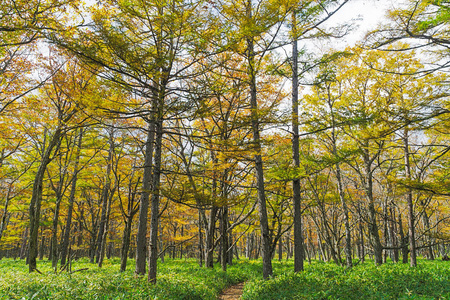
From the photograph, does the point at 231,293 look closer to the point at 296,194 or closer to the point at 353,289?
the point at 296,194

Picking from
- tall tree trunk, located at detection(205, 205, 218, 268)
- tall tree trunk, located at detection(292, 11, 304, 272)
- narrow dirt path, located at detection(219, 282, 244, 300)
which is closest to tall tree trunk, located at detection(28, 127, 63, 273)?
tall tree trunk, located at detection(205, 205, 218, 268)

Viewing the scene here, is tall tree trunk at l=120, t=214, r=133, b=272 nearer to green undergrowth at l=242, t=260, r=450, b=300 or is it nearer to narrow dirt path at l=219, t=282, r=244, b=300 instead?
narrow dirt path at l=219, t=282, r=244, b=300

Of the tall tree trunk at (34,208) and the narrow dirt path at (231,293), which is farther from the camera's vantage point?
the tall tree trunk at (34,208)

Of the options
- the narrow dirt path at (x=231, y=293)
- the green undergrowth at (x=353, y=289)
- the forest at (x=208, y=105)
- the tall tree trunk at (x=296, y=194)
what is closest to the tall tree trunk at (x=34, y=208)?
the forest at (x=208, y=105)

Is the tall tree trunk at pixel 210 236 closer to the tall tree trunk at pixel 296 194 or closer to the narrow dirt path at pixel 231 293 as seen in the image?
→ the narrow dirt path at pixel 231 293

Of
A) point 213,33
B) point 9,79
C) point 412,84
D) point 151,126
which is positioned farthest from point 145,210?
point 412,84

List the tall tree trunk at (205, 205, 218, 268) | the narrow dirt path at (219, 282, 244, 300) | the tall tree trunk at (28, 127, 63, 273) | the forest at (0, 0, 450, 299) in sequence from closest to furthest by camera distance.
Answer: the forest at (0, 0, 450, 299) → the narrow dirt path at (219, 282, 244, 300) → the tall tree trunk at (28, 127, 63, 273) → the tall tree trunk at (205, 205, 218, 268)

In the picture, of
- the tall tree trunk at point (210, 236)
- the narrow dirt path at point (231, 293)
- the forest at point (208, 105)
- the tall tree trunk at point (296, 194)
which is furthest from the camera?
the tall tree trunk at point (210, 236)

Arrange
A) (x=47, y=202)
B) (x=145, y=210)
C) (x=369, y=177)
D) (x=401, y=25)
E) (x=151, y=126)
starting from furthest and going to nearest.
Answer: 1. (x=47, y=202)
2. (x=369, y=177)
3. (x=151, y=126)
4. (x=145, y=210)
5. (x=401, y=25)

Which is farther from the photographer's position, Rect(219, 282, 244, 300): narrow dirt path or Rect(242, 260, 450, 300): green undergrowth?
Rect(219, 282, 244, 300): narrow dirt path

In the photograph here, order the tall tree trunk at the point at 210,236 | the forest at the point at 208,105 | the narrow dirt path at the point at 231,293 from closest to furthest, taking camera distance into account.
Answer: the forest at the point at 208,105 < the narrow dirt path at the point at 231,293 < the tall tree trunk at the point at 210,236

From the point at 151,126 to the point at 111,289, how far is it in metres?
5.21

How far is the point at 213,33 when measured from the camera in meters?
6.48

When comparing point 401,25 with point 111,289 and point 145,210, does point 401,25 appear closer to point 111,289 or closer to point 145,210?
point 145,210
